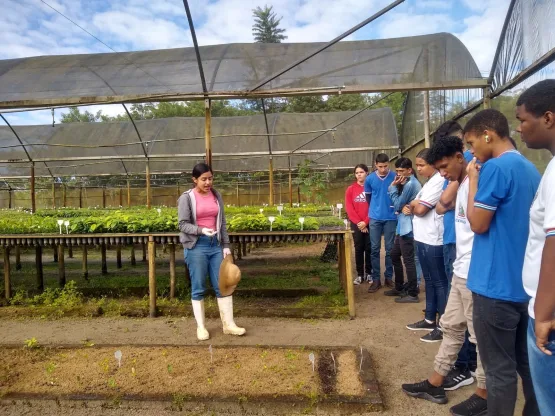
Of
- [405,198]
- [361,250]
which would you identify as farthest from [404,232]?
[361,250]

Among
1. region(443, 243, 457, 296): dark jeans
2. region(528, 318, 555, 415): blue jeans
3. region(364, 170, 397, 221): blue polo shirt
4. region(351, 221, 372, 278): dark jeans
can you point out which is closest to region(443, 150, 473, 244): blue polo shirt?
region(443, 243, 457, 296): dark jeans

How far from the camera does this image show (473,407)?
8.44ft

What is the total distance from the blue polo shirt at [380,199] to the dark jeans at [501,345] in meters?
3.68

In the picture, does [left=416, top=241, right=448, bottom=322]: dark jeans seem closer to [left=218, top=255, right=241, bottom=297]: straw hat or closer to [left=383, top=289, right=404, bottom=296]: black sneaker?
[left=383, top=289, right=404, bottom=296]: black sneaker

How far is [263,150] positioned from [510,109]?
8.45 meters

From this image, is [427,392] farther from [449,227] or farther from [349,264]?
[349,264]

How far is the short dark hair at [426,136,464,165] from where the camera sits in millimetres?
2799

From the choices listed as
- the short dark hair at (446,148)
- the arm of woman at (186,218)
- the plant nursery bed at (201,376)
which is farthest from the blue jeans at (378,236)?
the short dark hair at (446,148)

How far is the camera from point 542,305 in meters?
1.44

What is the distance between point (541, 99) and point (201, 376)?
9.01ft

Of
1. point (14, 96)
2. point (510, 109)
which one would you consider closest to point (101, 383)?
point (510, 109)

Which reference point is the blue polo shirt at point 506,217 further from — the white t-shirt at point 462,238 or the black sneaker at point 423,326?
the black sneaker at point 423,326

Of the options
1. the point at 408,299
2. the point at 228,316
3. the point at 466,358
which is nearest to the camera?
the point at 466,358

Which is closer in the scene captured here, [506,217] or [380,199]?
[506,217]
